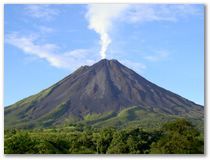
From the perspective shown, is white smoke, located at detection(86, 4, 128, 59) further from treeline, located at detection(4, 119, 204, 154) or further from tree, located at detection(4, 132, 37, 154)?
tree, located at detection(4, 132, 37, 154)

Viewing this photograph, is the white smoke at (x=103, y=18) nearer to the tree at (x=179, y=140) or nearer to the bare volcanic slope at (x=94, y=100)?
the bare volcanic slope at (x=94, y=100)

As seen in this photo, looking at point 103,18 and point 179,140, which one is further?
point 103,18

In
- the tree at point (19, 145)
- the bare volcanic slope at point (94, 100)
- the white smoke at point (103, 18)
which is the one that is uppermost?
the white smoke at point (103, 18)

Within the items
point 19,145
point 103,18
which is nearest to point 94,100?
point 103,18

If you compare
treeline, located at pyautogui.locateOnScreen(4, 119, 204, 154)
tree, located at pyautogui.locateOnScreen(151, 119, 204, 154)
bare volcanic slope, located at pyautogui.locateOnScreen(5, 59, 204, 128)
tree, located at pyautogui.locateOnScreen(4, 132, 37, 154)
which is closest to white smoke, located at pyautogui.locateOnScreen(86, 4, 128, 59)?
bare volcanic slope, located at pyautogui.locateOnScreen(5, 59, 204, 128)

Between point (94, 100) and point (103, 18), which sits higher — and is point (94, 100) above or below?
below

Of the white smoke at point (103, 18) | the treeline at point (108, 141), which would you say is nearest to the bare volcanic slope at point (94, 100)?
the treeline at point (108, 141)

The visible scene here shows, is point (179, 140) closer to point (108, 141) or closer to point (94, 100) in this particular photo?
point (108, 141)

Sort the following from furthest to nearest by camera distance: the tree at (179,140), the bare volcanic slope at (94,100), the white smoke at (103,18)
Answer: the white smoke at (103,18)
the bare volcanic slope at (94,100)
the tree at (179,140)
